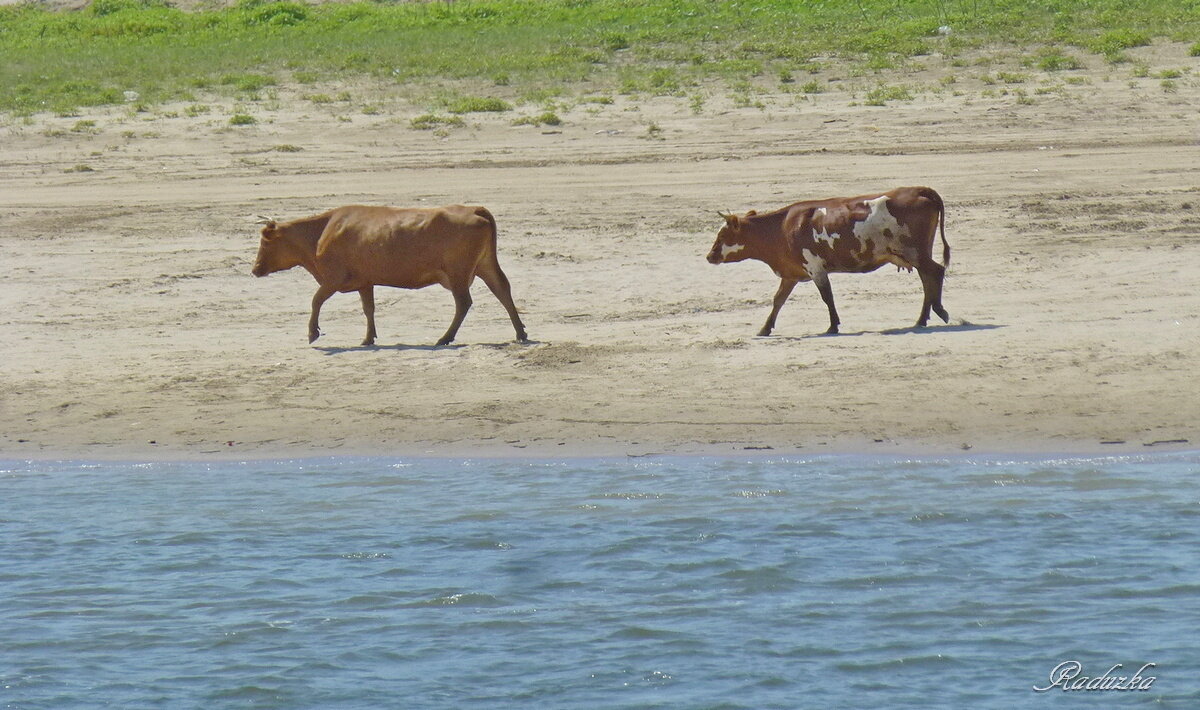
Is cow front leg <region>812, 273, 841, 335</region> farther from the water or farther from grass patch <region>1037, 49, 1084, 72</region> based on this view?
grass patch <region>1037, 49, 1084, 72</region>

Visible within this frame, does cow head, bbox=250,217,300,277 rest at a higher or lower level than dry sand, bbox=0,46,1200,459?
higher

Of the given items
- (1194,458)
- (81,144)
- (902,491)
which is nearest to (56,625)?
(902,491)

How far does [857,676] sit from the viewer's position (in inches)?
278

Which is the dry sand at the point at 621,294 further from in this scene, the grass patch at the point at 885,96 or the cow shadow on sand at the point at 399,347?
the grass patch at the point at 885,96

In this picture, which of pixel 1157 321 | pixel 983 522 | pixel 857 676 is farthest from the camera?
pixel 1157 321

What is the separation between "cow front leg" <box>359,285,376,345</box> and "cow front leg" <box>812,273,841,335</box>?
3127 millimetres

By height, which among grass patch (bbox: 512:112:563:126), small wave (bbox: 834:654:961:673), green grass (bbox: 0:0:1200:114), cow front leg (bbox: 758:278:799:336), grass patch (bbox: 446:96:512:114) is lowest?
small wave (bbox: 834:654:961:673)

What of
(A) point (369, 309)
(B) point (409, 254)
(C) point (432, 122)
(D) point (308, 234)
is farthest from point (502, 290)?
(C) point (432, 122)

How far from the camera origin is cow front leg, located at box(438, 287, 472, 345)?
1198cm

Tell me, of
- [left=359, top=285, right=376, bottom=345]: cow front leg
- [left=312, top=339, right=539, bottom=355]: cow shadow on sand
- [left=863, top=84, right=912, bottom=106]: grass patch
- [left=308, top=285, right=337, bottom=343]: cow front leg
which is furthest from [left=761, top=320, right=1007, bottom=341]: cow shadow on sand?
[left=863, top=84, right=912, bottom=106]: grass patch

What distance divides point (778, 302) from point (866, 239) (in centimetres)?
75

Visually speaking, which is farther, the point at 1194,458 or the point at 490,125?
the point at 490,125

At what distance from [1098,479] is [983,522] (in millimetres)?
827

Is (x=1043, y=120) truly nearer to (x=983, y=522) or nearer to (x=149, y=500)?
(x=983, y=522)
